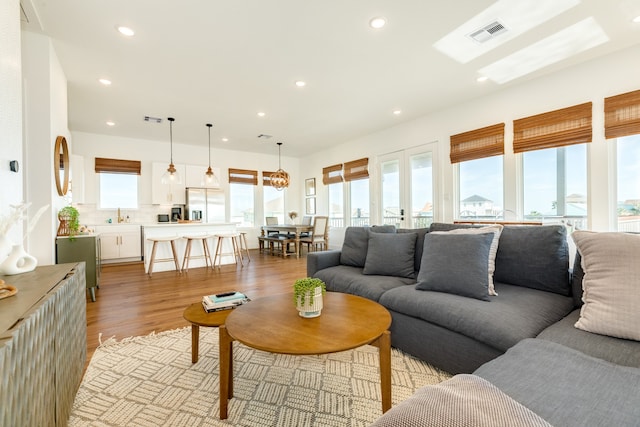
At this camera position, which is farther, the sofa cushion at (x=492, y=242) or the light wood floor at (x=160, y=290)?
the light wood floor at (x=160, y=290)

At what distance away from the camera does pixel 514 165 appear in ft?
13.7

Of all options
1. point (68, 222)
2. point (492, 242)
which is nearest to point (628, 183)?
point (492, 242)

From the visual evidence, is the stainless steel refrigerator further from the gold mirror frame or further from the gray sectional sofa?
the gray sectional sofa

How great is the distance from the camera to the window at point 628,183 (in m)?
3.17

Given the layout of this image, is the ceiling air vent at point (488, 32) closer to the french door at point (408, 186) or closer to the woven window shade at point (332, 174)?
the french door at point (408, 186)

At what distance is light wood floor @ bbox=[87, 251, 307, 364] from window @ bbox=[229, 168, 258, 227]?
2.34m

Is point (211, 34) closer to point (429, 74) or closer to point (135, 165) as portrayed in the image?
point (429, 74)

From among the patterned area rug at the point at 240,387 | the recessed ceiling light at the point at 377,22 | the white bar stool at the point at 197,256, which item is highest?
the recessed ceiling light at the point at 377,22

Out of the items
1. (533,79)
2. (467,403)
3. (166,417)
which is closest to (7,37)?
(166,417)

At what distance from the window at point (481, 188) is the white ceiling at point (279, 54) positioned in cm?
109

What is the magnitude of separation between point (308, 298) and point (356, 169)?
5.56 m

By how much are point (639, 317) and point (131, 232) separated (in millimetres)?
7220

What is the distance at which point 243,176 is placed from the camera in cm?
802

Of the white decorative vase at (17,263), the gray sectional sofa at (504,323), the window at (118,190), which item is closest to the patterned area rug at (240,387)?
the gray sectional sofa at (504,323)
